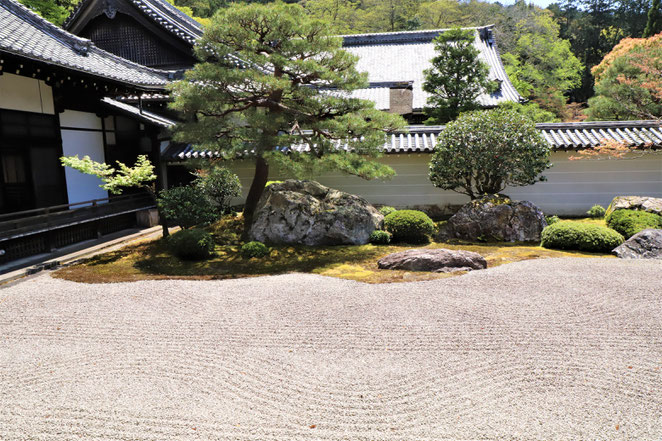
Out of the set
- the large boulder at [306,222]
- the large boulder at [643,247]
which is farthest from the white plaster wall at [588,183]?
the large boulder at [306,222]

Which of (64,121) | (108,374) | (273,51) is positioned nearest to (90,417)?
(108,374)

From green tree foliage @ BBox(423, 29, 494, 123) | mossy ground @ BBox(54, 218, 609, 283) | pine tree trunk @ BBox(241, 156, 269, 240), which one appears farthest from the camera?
green tree foliage @ BBox(423, 29, 494, 123)

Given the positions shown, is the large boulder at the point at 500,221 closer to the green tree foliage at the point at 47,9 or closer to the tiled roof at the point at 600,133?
the tiled roof at the point at 600,133

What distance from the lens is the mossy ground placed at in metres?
8.38

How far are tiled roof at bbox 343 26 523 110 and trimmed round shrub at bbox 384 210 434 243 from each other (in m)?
10.7

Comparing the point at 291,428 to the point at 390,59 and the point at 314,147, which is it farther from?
the point at 390,59

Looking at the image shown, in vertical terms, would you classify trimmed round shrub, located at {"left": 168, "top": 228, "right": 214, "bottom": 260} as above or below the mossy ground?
above

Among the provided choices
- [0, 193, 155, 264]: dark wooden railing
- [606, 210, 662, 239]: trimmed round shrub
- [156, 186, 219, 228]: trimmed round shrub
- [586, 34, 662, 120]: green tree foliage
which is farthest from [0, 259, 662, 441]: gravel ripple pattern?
[586, 34, 662, 120]: green tree foliage

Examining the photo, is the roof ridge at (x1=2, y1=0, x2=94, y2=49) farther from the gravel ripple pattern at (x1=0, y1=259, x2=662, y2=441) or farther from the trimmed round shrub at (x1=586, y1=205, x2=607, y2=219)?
the trimmed round shrub at (x1=586, y1=205, x2=607, y2=219)

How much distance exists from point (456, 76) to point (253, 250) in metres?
10.8

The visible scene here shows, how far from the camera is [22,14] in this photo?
11.5 meters

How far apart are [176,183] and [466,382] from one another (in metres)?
13.5

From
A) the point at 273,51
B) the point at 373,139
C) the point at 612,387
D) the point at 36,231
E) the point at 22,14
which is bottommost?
the point at 612,387

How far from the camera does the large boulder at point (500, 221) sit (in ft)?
36.1
